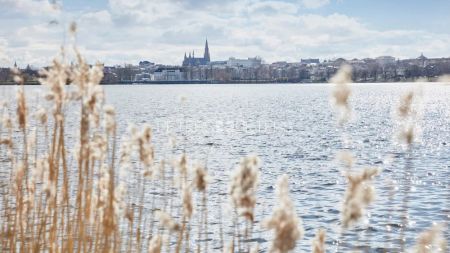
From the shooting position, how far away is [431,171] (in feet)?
86.1

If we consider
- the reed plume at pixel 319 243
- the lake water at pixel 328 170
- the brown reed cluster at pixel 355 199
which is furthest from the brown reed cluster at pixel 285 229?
the reed plume at pixel 319 243

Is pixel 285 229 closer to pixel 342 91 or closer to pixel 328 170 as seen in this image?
pixel 342 91

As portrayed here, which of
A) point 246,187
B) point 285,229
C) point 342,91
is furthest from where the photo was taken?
point 246,187

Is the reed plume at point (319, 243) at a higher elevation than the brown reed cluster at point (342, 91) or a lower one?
lower

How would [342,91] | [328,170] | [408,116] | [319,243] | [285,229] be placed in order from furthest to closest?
[328,170]
[319,243]
[408,116]
[342,91]
[285,229]

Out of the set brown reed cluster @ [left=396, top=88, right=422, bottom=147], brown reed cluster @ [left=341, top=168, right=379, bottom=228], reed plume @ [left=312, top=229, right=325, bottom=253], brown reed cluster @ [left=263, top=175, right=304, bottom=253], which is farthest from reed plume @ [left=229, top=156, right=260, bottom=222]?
brown reed cluster @ [left=396, top=88, right=422, bottom=147]

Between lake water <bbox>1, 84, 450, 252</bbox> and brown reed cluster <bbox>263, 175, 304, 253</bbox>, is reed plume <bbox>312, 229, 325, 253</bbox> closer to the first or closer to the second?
lake water <bbox>1, 84, 450, 252</bbox>

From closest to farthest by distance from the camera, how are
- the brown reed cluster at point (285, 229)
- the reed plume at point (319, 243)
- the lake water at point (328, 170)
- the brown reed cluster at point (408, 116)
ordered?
the brown reed cluster at point (285, 229) < the brown reed cluster at point (408, 116) < the reed plume at point (319, 243) < the lake water at point (328, 170)

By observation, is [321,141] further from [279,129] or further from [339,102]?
[339,102]

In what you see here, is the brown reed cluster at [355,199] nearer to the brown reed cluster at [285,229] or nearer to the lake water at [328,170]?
the lake water at [328,170]

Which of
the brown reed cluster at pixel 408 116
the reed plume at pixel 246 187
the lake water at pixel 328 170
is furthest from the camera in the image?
the lake water at pixel 328 170

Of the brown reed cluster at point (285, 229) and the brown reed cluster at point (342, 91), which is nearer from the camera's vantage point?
the brown reed cluster at point (285, 229)

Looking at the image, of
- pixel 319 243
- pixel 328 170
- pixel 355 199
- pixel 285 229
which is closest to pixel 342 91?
pixel 355 199

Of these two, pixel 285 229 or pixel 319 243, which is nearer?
pixel 285 229
